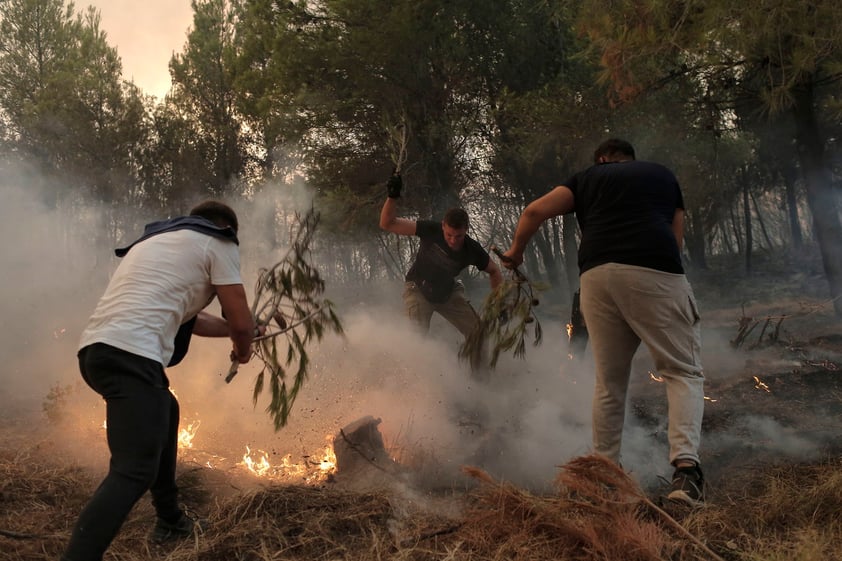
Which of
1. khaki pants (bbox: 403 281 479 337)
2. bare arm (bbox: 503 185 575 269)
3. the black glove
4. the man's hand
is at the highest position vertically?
the black glove

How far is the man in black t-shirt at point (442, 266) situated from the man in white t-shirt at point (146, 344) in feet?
8.16

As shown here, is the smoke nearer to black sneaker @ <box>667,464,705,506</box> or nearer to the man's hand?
black sneaker @ <box>667,464,705,506</box>

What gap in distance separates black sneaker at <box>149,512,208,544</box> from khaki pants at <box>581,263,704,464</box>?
6.26 ft

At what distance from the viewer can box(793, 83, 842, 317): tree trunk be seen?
756cm

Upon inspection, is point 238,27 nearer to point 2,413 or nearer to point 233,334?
point 2,413

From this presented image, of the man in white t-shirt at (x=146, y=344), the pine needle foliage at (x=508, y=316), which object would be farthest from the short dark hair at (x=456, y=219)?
the man in white t-shirt at (x=146, y=344)

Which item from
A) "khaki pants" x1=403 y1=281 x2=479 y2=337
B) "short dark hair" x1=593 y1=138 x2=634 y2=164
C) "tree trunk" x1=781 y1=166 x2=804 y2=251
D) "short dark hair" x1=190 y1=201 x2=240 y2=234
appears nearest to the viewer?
"short dark hair" x1=190 y1=201 x2=240 y2=234

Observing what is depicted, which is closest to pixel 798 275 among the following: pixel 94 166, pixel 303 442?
pixel 303 442

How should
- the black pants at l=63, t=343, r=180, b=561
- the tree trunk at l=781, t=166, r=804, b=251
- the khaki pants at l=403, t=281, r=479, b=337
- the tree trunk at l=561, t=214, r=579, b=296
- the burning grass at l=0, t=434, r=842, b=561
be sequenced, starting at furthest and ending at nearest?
the tree trunk at l=781, t=166, r=804, b=251
the tree trunk at l=561, t=214, r=579, b=296
the khaki pants at l=403, t=281, r=479, b=337
the burning grass at l=0, t=434, r=842, b=561
the black pants at l=63, t=343, r=180, b=561

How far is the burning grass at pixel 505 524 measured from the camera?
84.2 inches

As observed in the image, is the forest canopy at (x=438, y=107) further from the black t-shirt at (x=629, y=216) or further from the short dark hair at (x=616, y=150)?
the black t-shirt at (x=629, y=216)

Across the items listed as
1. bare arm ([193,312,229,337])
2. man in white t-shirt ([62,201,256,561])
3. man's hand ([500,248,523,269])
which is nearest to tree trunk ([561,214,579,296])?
man's hand ([500,248,523,269])

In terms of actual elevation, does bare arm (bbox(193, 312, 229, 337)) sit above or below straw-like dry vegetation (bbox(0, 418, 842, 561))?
above

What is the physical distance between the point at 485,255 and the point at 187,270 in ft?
10.1
